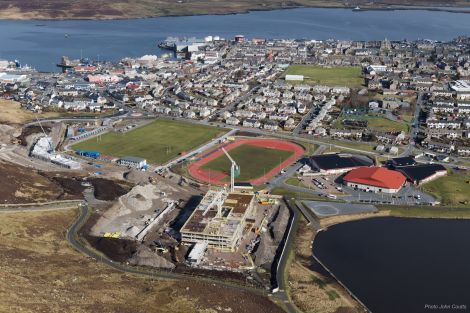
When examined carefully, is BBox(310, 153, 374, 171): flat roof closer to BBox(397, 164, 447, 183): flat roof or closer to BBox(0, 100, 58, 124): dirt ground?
BBox(397, 164, 447, 183): flat roof

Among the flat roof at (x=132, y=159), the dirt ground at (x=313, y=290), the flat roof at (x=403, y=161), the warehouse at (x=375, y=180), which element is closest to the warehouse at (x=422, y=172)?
the warehouse at (x=375, y=180)

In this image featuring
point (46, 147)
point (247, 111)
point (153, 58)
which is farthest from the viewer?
point (153, 58)

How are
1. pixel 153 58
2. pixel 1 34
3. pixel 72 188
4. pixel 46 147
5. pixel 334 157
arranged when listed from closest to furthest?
1. pixel 72 188
2. pixel 334 157
3. pixel 46 147
4. pixel 153 58
5. pixel 1 34

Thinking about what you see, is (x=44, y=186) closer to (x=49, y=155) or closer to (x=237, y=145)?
(x=49, y=155)

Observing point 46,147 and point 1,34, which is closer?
point 46,147

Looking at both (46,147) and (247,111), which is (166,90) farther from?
(46,147)

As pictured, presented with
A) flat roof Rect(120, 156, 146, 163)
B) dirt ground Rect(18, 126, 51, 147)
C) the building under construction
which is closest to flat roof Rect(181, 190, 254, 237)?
the building under construction

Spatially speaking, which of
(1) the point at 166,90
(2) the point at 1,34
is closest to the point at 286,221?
(1) the point at 166,90
